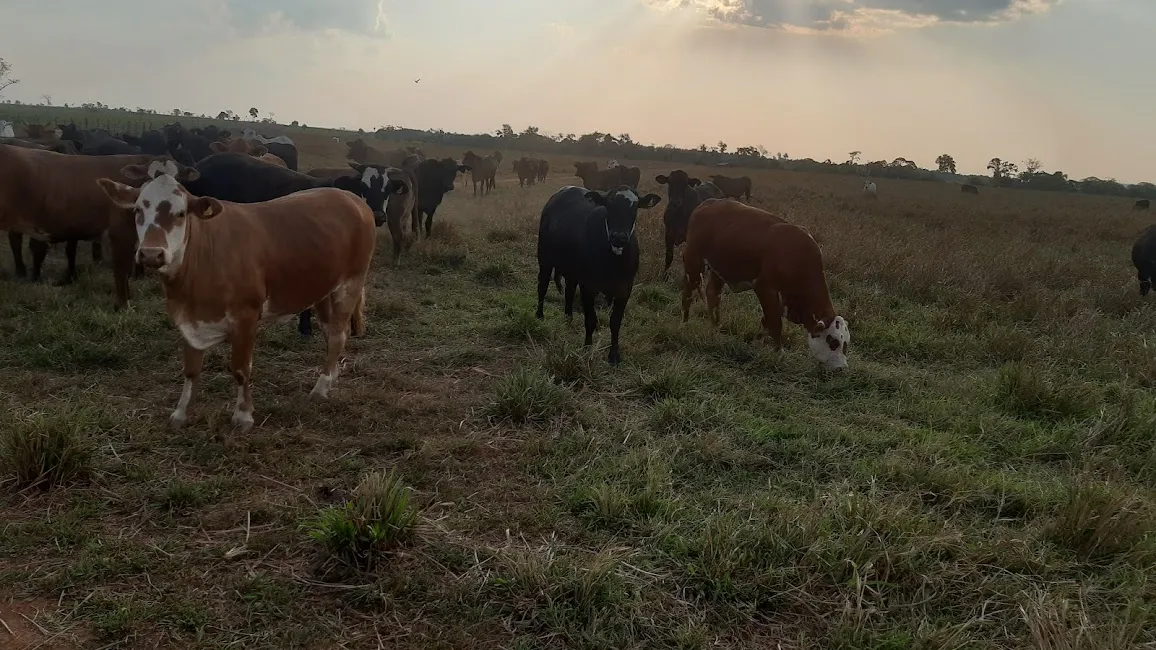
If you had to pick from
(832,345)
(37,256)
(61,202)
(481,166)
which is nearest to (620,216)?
(832,345)

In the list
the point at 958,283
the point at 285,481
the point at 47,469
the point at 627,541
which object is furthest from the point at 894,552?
the point at 958,283

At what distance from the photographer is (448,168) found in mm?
16078

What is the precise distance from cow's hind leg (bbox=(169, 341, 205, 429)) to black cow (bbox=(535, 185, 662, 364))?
151 inches

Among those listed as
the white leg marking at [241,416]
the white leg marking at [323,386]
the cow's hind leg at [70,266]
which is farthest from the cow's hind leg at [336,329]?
the cow's hind leg at [70,266]

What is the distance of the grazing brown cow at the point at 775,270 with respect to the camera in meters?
7.47

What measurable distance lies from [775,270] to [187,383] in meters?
6.07

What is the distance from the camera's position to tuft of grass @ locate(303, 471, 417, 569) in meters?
3.50

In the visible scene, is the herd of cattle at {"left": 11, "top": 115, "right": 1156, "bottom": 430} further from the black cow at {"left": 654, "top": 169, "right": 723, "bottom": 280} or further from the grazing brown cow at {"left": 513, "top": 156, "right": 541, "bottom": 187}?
the grazing brown cow at {"left": 513, "top": 156, "right": 541, "bottom": 187}

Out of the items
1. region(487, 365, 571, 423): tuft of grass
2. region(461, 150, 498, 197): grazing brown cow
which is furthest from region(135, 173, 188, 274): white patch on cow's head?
region(461, 150, 498, 197): grazing brown cow

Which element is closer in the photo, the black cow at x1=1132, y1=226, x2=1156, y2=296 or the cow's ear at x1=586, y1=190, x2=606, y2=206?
the cow's ear at x1=586, y1=190, x2=606, y2=206

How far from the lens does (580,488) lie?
4.43 meters

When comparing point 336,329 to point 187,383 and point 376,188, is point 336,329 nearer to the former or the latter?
point 187,383

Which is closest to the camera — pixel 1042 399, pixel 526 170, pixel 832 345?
pixel 1042 399

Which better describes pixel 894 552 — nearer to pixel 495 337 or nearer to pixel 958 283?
pixel 495 337
